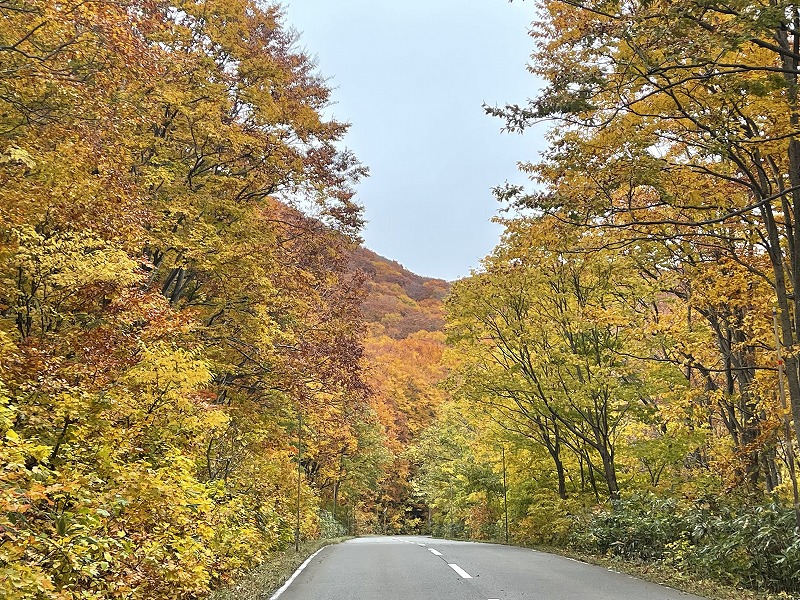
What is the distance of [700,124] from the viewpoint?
7.89m

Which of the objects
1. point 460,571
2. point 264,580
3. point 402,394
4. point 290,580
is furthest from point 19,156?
point 402,394

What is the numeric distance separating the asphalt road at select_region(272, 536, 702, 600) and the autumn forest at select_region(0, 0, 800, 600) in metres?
1.48

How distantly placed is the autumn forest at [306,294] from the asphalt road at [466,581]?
1.48 m

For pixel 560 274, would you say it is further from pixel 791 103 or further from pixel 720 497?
pixel 791 103

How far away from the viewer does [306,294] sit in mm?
13805

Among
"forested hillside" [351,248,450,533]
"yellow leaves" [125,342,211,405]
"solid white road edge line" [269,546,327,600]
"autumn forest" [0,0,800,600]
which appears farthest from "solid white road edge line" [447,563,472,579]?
"forested hillside" [351,248,450,533]

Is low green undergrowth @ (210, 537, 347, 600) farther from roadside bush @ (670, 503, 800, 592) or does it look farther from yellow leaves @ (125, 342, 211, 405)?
roadside bush @ (670, 503, 800, 592)

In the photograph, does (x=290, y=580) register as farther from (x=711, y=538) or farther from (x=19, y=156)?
(x=19, y=156)

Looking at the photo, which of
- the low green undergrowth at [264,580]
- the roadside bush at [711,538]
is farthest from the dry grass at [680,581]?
the low green undergrowth at [264,580]

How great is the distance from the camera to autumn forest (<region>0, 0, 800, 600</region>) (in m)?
6.21

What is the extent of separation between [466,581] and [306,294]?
717 cm

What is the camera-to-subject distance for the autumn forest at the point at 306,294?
6.21 meters

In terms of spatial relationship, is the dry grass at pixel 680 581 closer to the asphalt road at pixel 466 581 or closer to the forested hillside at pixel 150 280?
the asphalt road at pixel 466 581

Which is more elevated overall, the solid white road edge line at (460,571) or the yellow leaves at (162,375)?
the yellow leaves at (162,375)
